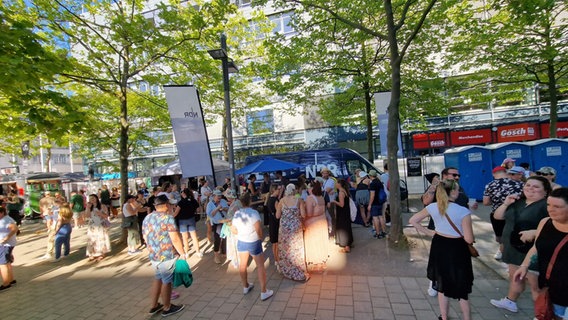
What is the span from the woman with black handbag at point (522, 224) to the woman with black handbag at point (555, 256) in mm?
490

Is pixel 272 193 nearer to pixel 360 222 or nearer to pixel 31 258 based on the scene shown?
pixel 360 222

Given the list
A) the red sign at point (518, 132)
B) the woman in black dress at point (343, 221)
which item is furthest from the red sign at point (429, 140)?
the woman in black dress at point (343, 221)

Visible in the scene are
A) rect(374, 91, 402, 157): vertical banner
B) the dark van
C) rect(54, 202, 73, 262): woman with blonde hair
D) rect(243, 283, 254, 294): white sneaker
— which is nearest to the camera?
rect(243, 283, 254, 294): white sneaker

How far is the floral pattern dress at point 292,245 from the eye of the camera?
4.98 m

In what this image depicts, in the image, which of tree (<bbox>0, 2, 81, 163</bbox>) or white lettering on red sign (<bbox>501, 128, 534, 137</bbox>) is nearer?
tree (<bbox>0, 2, 81, 163</bbox>)

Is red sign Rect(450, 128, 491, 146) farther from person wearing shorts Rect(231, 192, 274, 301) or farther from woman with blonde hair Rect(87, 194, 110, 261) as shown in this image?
woman with blonde hair Rect(87, 194, 110, 261)

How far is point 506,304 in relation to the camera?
3.65 meters

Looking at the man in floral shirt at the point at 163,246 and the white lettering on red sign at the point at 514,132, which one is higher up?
the white lettering on red sign at the point at 514,132

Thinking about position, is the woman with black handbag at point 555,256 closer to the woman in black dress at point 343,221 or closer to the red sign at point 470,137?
the woman in black dress at point 343,221

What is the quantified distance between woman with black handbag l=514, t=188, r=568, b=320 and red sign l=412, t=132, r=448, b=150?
21.7 metres

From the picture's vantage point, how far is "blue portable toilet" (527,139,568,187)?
10523 mm

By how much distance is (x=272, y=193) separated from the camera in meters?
6.64

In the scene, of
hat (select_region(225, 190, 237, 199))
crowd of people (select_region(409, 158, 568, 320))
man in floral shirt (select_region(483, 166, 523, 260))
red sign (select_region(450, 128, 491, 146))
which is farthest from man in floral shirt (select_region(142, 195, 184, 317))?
red sign (select_region(450, 128, 491, 146))

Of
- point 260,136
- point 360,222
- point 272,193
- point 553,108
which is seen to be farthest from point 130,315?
point 260,136
